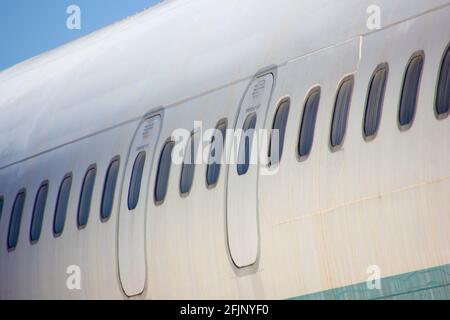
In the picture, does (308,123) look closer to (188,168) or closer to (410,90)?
(410,90)

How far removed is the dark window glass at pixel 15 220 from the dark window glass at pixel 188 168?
3617mm

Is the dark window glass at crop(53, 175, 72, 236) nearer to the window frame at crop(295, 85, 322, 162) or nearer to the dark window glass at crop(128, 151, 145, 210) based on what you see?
the dark window glass at crop(128, 151, 145, 210)

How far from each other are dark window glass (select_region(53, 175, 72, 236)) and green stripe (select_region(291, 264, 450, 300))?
5.10 meters

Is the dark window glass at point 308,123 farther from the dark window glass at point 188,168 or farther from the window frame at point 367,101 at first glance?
the dark window glass at point 188,168

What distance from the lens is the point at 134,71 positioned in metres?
15.8

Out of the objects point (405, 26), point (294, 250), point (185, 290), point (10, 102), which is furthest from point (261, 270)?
point (10, 102)

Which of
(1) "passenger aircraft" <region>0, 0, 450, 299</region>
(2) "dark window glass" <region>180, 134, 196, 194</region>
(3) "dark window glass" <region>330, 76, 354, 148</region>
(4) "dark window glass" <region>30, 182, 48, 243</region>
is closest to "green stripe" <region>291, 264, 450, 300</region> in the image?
(1) "passenger aircraft" <region>0, 0, 450, 299</region>

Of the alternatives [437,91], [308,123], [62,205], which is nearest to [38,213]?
[62,205]

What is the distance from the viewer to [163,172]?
46.1 ft

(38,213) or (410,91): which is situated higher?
(38,213)

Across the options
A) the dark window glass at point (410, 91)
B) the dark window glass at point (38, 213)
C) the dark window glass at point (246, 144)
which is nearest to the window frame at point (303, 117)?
the dark window glass at point (246, 144)

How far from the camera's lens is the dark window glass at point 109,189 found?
48.6 feet

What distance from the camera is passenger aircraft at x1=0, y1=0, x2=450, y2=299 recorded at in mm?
10805

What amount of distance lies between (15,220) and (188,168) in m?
3.89
